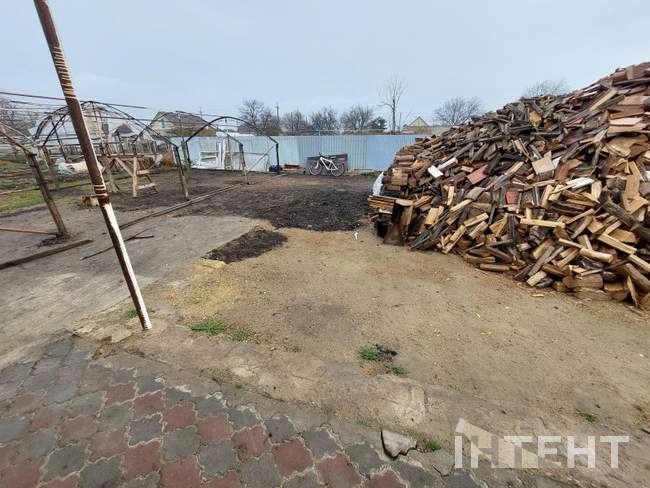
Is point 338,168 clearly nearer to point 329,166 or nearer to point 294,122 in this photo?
point 329,166

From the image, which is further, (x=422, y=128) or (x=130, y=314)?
(x=422, y=128)

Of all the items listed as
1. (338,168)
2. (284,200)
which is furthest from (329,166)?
(284,200)

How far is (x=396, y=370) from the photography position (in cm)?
262

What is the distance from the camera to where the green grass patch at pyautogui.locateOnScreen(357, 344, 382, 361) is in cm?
278

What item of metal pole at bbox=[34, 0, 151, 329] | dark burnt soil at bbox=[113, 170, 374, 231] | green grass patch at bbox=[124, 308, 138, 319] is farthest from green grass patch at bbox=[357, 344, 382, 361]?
dark burnt soil at bbox=[113, 170, 374, 231]

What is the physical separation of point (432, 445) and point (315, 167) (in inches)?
652

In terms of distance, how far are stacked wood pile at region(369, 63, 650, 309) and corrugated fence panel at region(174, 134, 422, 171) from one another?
9.88 m

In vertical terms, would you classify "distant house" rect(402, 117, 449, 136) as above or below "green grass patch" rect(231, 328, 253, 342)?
above

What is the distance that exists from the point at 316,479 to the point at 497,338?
8.03 ft

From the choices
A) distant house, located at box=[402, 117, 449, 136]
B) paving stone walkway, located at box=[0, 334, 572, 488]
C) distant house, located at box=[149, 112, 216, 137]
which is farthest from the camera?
distant house, located at box=[402, 117, 449, 136]

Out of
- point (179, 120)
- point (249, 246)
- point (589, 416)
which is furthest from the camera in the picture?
point (179, 120)

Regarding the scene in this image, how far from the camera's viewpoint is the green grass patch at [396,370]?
102 inches

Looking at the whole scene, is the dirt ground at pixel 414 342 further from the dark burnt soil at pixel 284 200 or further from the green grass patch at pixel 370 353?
the dark burnt soil at pixel 284 200

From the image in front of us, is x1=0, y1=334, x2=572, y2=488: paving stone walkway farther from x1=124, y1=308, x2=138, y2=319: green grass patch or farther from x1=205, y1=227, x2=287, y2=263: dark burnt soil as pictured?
x1=205, y1=227, x2=287, y2=263: dark burnt soil
